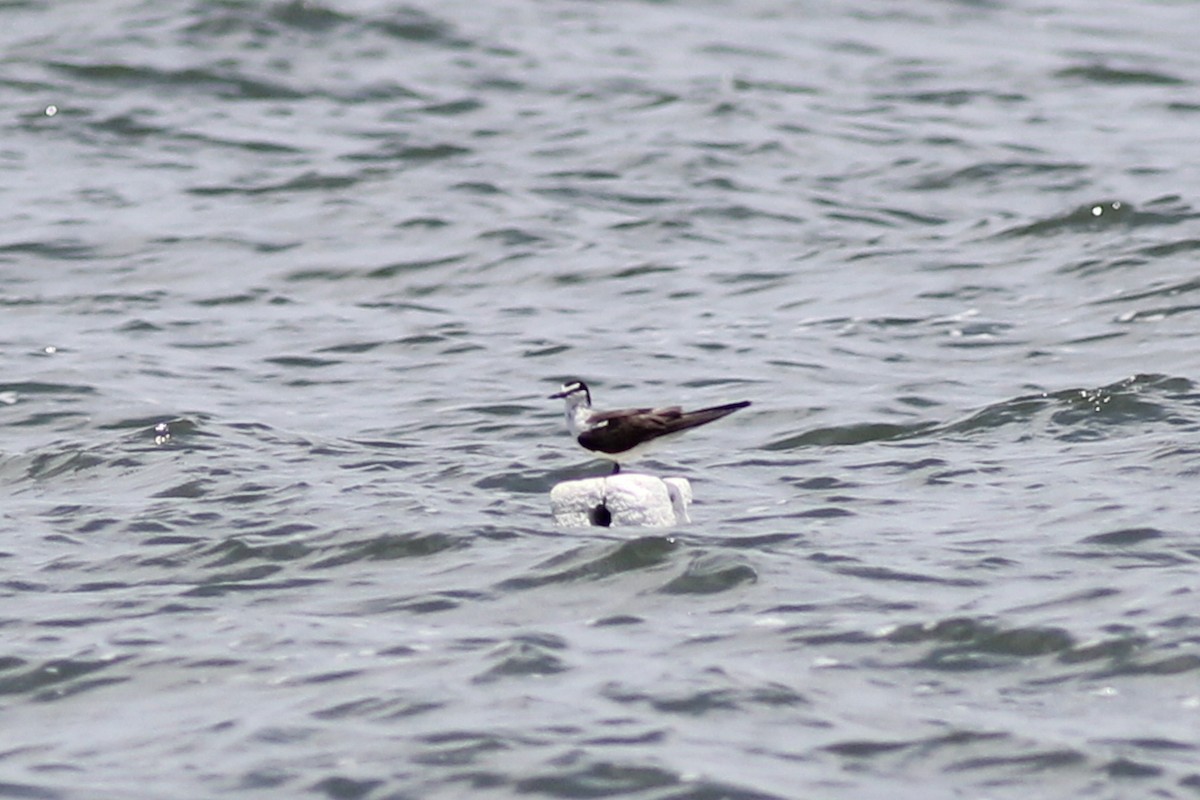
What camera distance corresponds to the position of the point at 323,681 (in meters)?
8.40

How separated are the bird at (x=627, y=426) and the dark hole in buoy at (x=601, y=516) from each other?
327mm

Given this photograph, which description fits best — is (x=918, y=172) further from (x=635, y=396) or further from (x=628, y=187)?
(x=635, y=396)

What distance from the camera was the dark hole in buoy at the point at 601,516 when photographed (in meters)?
10.4

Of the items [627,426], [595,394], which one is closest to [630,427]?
[627,426]

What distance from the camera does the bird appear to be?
10.4 meters

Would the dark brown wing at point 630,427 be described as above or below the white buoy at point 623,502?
above

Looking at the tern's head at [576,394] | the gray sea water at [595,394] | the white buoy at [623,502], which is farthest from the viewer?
the tern's head at [576,394]

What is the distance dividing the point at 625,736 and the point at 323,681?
54.8 inches

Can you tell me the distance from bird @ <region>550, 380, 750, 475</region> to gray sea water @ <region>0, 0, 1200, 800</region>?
0.58 m

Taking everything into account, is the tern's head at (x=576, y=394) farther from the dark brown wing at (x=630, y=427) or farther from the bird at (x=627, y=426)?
the dark brown wing at (x=630, y=427)

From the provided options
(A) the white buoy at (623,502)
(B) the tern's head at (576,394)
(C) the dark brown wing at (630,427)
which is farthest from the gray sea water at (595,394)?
(B) the tern's head at (576,394)

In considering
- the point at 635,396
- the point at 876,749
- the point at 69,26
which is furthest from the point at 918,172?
the point at 876,749

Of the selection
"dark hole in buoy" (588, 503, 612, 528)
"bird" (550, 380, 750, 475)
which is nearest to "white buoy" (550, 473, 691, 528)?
"dark hole in buoy" (588, 503, 612, 528)

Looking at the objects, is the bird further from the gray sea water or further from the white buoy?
the gray sea water
